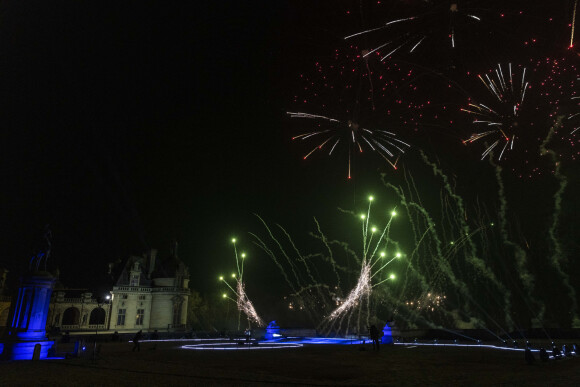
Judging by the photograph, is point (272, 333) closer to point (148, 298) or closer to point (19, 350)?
point (19, 350)

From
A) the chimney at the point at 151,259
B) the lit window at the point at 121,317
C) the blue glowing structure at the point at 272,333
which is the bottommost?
the blue glowing structure at the point at 272,333

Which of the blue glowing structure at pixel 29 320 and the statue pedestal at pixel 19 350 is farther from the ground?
the blue glowing structure at pixel 29 320

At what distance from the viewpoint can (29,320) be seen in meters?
17.3

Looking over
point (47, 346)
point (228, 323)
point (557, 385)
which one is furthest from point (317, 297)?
point (557, 385)

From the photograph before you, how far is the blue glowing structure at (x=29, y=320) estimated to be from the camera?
16578 millimetres

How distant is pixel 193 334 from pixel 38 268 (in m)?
25.0

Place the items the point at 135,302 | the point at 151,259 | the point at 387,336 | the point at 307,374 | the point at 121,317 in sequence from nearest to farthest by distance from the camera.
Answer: the point at 307,374
the point at 387,336
the point at 121,317
the point at 135,302
the point at 151,259

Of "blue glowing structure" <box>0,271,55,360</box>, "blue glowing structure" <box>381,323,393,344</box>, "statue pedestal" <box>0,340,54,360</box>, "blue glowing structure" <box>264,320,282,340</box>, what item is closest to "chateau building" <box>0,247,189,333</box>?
"blue glowing structure" <box>264,320,282,340</box>

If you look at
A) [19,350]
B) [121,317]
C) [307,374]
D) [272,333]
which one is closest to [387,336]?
[272,333]

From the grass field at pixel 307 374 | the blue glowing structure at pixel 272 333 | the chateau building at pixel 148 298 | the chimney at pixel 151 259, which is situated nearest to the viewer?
the grass field at pixel 307 374

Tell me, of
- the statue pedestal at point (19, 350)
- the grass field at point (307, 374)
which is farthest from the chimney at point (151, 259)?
the grass field at point (307, 374)

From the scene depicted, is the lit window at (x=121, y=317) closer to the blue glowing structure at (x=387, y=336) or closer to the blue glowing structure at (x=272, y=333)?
the blue glowing structure at (x=272, y=333)

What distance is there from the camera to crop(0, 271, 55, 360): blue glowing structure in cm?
1658

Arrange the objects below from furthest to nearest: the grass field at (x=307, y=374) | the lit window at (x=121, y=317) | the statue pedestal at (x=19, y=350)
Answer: the lit window at (x=121, y=317)
the statue pedestal at (x=19, y=350)
the grass field at (x=307, y=374)
